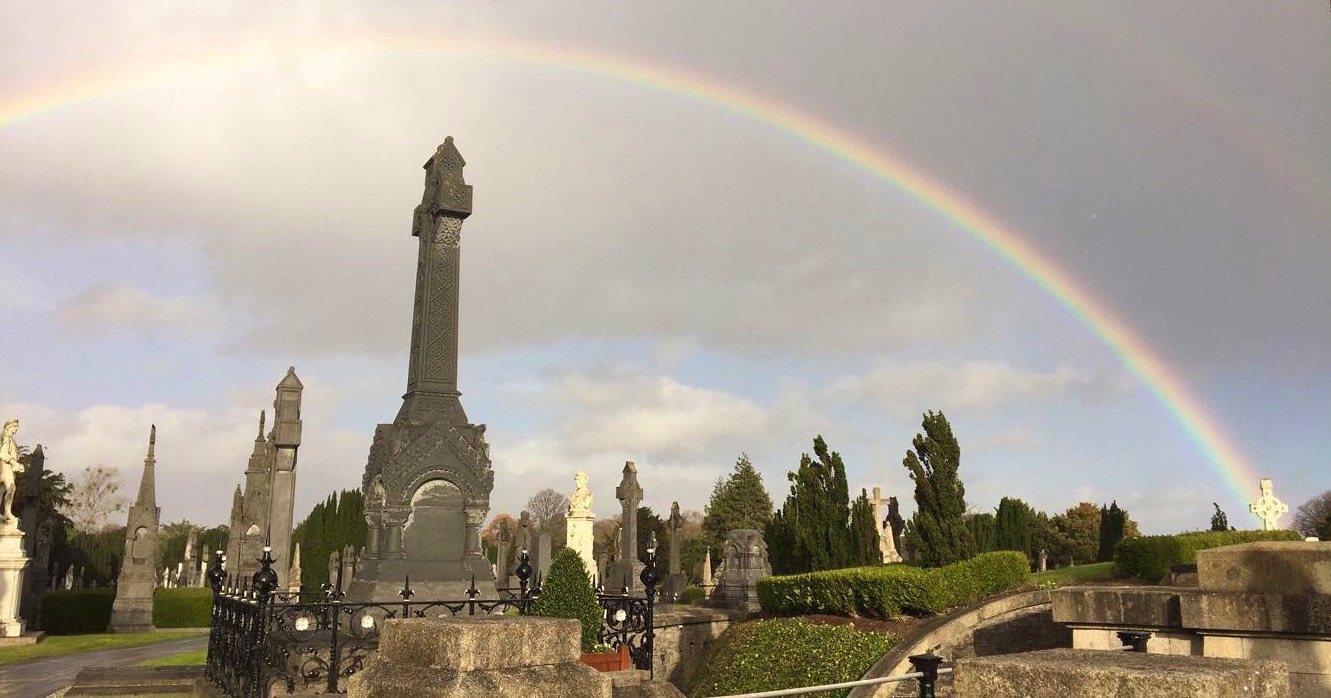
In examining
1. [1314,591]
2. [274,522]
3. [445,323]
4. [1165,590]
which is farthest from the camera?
[274,522]

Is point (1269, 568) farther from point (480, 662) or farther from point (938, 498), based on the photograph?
point (938, 498)

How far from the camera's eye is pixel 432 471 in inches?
655

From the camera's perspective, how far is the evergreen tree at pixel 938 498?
17.2 m

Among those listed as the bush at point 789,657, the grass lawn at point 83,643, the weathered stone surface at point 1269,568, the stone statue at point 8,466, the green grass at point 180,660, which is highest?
the stone statue at point 8,466

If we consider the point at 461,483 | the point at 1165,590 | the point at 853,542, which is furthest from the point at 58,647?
the point at 1165,590

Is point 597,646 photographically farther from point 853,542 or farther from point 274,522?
point 274,522

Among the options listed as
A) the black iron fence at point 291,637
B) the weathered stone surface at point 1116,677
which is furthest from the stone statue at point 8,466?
the weathered stone surface at point 1116,677

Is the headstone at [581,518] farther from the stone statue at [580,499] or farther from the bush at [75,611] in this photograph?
the bush at [75,611]

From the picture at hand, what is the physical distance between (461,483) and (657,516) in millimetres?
45183

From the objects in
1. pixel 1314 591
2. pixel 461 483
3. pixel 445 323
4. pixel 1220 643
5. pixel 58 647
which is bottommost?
pixel 58 647

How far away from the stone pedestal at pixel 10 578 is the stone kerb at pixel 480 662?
2344 cm

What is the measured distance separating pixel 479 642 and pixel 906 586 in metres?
12.2

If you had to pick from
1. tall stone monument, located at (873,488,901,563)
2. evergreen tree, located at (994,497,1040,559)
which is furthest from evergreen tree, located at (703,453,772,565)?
evergreen tree, located at (994,497,1040,559)

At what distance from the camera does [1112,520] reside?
29328 mm
